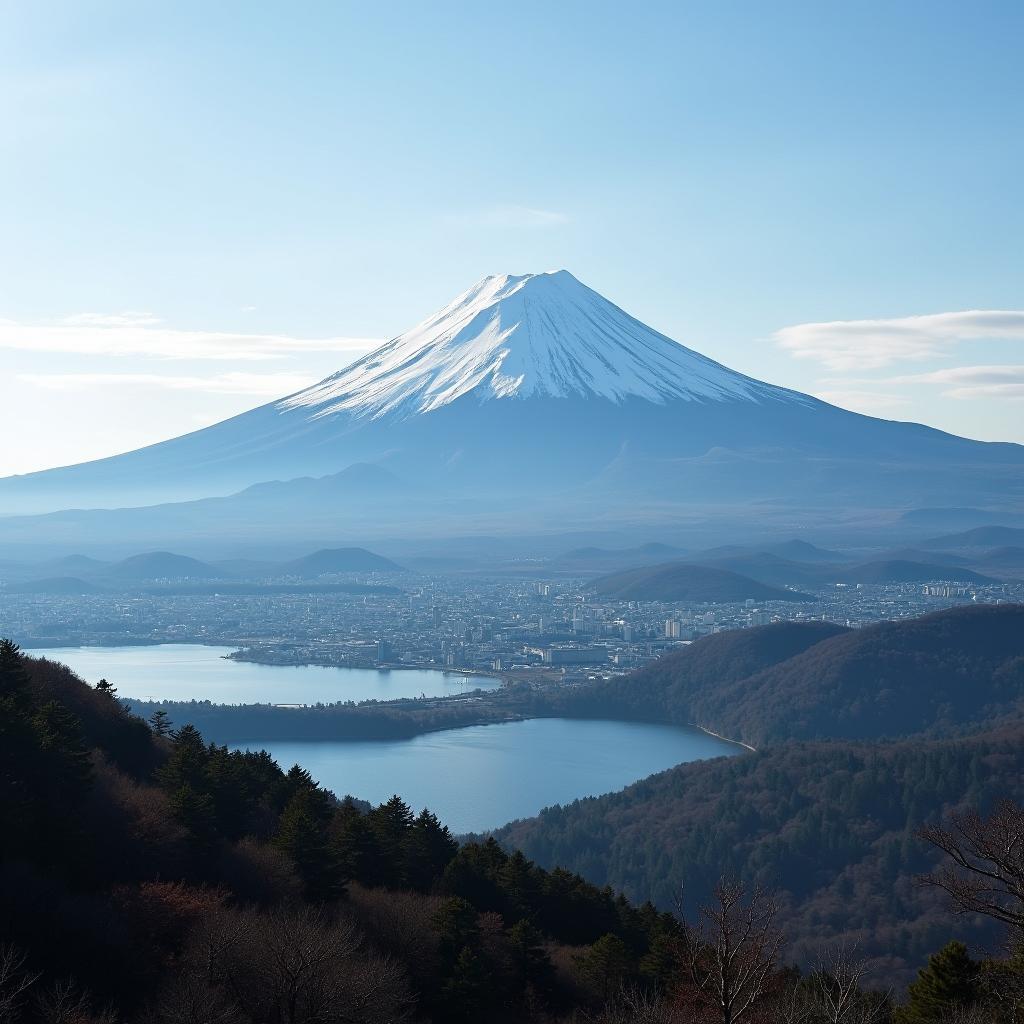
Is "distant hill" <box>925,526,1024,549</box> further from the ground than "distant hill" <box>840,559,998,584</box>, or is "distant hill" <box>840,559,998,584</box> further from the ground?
"distant hill" <box>925,526,1024,549</box>

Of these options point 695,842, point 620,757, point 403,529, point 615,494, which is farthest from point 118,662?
point 615,494

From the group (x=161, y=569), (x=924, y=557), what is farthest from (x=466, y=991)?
(x=924, y=557)

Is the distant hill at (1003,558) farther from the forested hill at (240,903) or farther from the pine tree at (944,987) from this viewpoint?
the pine tree at (944,987)

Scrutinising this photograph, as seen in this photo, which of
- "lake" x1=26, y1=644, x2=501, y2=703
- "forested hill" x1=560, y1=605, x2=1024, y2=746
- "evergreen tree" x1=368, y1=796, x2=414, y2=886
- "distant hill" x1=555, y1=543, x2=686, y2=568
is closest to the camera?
"evergreen tree" x1=368, y1=796, x2=414, y2=886

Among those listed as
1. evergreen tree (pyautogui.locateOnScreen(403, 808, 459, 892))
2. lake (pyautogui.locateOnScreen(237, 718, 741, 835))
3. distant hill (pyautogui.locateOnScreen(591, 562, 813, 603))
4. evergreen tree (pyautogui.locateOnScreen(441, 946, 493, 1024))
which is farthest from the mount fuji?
evergreen tree (pyautogui.locateOnScreen(441, 946, 493, 1024))

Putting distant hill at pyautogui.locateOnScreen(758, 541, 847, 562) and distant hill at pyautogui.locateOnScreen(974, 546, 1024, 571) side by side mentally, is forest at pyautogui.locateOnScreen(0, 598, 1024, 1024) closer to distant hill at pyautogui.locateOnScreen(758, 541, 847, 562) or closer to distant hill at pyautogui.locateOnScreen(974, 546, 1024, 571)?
distant hill at pyautogui.locateOnScreen(974, 546, 1024, 571)

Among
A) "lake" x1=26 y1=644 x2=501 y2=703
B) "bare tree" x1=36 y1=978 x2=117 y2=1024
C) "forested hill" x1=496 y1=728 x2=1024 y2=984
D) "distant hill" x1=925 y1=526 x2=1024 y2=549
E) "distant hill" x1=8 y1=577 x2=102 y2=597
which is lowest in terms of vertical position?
"forested hill" x1=496 y1=728 x2=1024 y2=984

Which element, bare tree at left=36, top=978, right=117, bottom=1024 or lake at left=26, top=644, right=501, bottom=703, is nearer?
bare tree at left=36, top=978, right=117, bottom=1024

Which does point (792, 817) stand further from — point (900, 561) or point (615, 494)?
point (615, 494)
